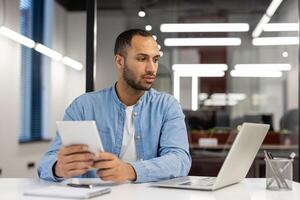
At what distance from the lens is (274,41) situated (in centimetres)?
528

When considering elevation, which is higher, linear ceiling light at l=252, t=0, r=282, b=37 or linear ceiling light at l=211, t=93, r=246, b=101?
linear ceiling light at l=252, t=0, r=282, b=37

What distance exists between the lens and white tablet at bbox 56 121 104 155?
1426 mm

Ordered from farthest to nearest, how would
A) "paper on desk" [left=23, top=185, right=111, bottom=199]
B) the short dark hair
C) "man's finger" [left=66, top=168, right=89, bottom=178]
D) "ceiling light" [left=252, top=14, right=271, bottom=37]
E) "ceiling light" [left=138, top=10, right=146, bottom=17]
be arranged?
1. "ceiling light" [left=252, top=14, right=271, bottom=37]
2. "ceiling light" [left=138, top=10, right=146, bottom=17]
3. the short dark hair
4. "man's finger" [left=66, top=168, right=89, bottom=178]
5. "paper on desk" [left=23, top=185, right=111, bottom=199]

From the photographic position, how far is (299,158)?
477 centimetres

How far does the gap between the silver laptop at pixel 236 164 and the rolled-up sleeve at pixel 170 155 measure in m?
0.05

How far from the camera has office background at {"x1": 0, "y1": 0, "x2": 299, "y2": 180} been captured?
425cm

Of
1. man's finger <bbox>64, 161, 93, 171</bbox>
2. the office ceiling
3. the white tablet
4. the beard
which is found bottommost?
man's finger <bbox>64, 161, 93, 171</bbox>

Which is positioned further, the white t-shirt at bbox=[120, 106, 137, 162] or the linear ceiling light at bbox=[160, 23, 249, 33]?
the linear ceiling light at bbox=[160, 23, 249, 33]

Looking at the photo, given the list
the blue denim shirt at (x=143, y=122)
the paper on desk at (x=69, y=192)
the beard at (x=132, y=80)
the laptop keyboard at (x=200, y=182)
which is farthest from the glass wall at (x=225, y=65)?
the paper on desk at (x=69, y=192)

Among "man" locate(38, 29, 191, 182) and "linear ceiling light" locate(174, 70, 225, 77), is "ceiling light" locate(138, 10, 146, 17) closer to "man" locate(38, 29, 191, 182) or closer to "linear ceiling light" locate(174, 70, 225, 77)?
Answer: "linear ceiling light" locate(174, 70, 225, 77)

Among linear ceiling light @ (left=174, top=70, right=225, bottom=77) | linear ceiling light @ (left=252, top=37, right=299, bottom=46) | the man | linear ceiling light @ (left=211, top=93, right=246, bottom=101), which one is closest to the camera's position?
the man

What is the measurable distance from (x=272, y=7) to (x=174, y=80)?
1.12 m

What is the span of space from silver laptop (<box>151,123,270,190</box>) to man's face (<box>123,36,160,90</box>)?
609mm

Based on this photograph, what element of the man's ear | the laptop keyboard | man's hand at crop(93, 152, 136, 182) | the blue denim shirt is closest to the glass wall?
the man's ear
